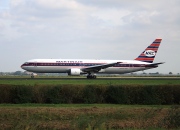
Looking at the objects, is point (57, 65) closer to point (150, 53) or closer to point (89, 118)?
point (150, 53)

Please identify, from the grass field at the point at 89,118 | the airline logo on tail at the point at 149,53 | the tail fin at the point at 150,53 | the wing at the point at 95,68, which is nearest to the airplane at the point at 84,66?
the wing at the point at 95,68

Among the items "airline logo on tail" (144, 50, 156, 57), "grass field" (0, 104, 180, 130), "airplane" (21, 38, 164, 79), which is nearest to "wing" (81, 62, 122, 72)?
"airplane" (21, 38, 164, 79)

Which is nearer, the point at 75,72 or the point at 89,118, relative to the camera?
the point at 89,118

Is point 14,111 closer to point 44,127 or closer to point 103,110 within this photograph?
point 44,127

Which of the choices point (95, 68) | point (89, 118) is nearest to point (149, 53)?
point (95, 68)

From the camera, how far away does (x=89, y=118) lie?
51.1ft

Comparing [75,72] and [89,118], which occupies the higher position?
[75,72]

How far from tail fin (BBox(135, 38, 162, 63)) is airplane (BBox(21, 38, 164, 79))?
1.63 meters

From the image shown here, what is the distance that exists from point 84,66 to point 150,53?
15.7 metres

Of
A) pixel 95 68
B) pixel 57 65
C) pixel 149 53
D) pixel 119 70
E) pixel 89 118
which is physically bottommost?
pixel 89 118

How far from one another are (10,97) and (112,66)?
1514 inches

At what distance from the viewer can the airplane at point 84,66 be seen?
2144 inches

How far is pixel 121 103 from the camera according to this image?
21.0 m

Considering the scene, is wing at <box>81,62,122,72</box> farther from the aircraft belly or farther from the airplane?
the aircraft belly
